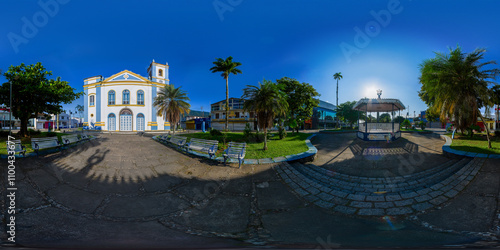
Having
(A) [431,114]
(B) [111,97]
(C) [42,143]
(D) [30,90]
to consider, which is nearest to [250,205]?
(C) [42,143]

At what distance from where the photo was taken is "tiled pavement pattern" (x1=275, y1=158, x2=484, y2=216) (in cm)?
402

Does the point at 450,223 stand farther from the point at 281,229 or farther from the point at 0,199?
the point at 0,199

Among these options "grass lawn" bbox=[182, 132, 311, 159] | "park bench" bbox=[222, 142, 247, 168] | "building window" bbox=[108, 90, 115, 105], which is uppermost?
"building window" bbox=[108, 90, 115, 105]

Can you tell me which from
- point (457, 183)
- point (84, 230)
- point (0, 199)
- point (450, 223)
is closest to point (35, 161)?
point (0, 199)

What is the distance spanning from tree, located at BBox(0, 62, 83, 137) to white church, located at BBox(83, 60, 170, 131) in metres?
19.7

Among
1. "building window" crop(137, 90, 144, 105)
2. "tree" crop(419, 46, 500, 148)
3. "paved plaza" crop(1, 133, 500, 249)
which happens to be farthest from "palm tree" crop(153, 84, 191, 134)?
"tree" crop(419, 46, 500, 148)

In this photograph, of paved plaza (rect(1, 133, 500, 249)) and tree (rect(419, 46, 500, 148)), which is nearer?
paved plaza (rect(1, 133, 500, 249))

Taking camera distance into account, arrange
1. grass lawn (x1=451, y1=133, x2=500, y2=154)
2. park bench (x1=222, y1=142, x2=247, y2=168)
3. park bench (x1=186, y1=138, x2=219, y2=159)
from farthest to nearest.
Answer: park bench (x1=186, y1=138, x2=219, y2=159), grass lawn (x1=451, y1=133, x2=500, y2=154), park bench (x1=222, y1=142, x2=247, y2=168)

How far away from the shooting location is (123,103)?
1203 inches

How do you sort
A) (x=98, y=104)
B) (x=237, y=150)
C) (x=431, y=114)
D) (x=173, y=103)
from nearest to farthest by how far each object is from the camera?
(x=237, y=150) < (x=431, y=114) < (x=173, y=103) < (x=98, y=104)

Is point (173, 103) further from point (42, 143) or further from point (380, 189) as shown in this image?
point (380, 189)

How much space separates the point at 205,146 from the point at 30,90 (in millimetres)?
9674

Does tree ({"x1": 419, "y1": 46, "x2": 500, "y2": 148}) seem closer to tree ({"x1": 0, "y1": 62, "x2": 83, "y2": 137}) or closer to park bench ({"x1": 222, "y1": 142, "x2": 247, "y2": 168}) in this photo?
park bench ({"x1": 222, "y1": 142, "x2": 247, "y2": 168})

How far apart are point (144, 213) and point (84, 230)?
0.89 meters
